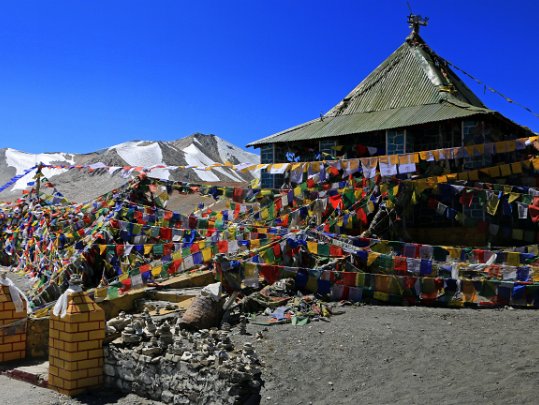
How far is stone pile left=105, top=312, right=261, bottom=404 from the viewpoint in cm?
657

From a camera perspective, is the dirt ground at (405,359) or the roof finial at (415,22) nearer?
the dirt ground at (405,359)

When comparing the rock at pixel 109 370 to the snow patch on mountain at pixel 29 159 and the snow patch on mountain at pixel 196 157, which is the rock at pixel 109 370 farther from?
the snow patch on mountain at pixel 29 159

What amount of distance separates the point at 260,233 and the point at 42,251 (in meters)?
9.86

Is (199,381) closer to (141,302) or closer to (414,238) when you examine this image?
(141,302)

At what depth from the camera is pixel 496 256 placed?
12.1 m

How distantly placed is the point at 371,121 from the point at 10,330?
15424 millimetres

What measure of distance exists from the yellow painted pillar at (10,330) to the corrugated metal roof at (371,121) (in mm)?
13810

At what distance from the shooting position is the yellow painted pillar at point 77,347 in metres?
7.64

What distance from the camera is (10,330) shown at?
9.10m

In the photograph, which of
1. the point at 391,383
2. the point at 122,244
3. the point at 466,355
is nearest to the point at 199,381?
the point at 391,383

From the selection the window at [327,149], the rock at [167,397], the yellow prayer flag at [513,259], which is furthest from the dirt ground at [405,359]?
the window at [327,149]

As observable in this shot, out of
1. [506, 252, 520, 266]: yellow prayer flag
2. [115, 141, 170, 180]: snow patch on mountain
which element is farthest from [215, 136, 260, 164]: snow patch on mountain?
[506, 252, 520, 266]: yellow prayer flag

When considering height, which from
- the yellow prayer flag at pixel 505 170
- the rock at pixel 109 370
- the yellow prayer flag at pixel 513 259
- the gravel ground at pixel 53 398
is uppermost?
the yellow prayer flag at pixel 505 170

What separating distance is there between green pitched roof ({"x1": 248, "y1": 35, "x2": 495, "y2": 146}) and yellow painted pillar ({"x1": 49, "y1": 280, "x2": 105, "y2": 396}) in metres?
13.9
